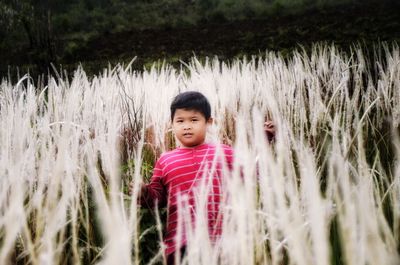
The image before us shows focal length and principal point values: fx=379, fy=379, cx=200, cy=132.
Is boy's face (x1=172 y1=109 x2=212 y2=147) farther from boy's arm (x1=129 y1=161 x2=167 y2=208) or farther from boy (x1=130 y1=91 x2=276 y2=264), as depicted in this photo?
boy's arm (x1=129 y1=161 x2=167 y2=208)

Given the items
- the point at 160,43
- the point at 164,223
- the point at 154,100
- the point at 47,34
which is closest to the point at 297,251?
the point at 164,223

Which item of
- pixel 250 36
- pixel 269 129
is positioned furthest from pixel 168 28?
pixel 269 129

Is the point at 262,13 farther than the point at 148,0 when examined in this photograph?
No

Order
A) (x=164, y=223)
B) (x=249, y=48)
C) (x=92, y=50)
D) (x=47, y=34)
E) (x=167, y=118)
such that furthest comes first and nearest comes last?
(x=92, y=50) → (x=249, y=48) → (x=47, y=34) → (x=167, y=118) → (x=164, y=223)

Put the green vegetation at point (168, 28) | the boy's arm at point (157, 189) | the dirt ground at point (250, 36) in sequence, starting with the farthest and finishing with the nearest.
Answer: the dirt ground at point (250, 36)
the green vegetation at point (168, 28)
the boy's arm at point (157, 189)

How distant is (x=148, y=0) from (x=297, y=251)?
26857 millimetres

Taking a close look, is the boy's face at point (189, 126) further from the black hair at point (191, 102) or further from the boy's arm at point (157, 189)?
the boy's arm at point (157, 189)

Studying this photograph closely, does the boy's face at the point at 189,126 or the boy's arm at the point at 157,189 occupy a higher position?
the boy's face at the point at 189,126

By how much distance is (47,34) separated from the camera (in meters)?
5.09

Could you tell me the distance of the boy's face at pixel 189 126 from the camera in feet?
4.49

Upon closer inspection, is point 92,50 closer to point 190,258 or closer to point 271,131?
point 271,131

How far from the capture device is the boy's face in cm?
137

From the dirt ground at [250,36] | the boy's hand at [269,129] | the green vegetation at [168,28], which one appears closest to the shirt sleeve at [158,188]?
the boy's hand at [269,129]

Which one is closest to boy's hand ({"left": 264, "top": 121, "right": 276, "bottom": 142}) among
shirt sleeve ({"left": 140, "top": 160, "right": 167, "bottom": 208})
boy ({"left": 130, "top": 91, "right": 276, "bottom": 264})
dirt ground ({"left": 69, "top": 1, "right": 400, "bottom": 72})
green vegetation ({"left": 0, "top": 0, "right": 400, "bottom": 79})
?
boy ({"left": 130, "top": 91, "right": 276, "bottom": 264})
